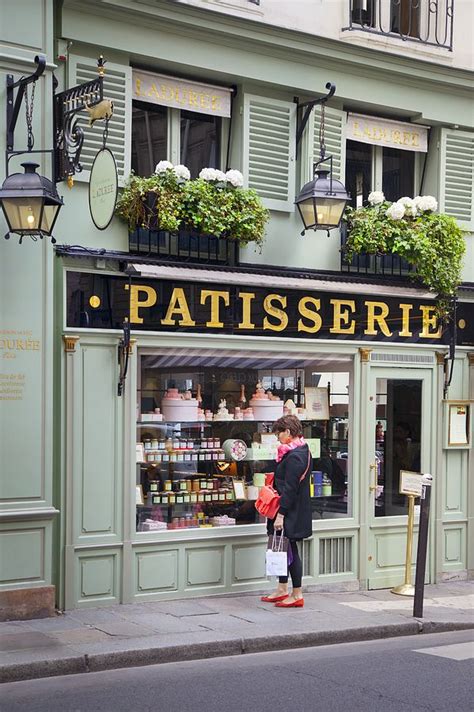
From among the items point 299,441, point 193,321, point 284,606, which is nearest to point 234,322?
point 193,321

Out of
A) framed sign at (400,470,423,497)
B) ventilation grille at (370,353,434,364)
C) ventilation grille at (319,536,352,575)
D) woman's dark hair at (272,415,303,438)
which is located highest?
ventilation grille at (370,353,434,364)

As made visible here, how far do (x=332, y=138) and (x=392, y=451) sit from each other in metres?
3.89

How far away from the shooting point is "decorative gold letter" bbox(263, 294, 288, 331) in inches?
469

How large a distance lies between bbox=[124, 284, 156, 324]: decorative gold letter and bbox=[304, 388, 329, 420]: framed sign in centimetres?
247

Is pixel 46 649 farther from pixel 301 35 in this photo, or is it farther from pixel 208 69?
pixel 301 35

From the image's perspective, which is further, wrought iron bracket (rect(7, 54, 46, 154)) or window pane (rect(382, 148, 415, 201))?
window pane (rect(382, 148, 415, 201))

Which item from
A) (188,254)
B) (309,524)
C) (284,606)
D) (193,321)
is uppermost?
(188,254)

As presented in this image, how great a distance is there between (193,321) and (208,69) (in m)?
2.77

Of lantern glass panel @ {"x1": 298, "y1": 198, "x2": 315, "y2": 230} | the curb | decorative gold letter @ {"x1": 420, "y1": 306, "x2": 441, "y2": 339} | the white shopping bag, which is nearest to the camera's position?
the curb

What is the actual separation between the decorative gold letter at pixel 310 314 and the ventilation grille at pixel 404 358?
895 mm

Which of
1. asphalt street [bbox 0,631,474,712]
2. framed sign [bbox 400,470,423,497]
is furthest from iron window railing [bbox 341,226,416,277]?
asphalt street [bbox 0,631,474,712]

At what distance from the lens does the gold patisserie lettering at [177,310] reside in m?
11.2

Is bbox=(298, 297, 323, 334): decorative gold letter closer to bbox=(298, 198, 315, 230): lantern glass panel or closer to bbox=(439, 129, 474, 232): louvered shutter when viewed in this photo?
bbox=(298, 198, 315, 230): lantern glass panel

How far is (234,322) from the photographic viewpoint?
11.7 metres
